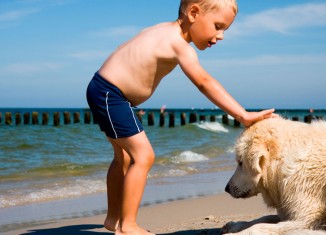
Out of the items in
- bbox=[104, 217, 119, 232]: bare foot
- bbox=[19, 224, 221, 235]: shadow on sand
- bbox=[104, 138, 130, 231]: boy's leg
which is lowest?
bbox=[19, 224, 221, 235]: shadow on sand

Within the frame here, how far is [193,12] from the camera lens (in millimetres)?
4215

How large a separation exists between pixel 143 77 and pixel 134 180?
81cm

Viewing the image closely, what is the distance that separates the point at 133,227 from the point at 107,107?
37.0 inches

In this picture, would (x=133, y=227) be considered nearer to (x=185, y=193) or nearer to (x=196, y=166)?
(x=185, y=193)

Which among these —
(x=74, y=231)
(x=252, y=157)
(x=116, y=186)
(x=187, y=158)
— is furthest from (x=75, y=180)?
(x=252, y=157)

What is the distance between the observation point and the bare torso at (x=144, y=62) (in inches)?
166

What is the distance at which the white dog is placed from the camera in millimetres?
3621

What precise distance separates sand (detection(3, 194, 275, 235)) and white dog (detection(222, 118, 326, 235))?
2.97 feet

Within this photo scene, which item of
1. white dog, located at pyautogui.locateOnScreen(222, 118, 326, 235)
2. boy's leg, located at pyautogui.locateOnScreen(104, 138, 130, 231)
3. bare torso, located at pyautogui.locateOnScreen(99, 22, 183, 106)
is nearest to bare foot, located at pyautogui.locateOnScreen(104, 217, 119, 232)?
boy's leg, located at pyautogui.locateOnScreen(104, 138, 130, 231)

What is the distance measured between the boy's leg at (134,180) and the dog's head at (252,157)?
2.20 feet

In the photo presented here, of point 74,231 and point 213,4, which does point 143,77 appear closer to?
point 213,4

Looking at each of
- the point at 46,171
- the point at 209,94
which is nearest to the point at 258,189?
the point at 209,94

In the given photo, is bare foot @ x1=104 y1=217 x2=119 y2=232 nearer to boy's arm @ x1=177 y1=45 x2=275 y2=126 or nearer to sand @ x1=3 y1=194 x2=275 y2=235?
sand @ x1=3 y1=194 x2=275 y2=235

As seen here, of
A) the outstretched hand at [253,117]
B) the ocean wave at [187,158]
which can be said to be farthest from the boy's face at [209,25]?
the ocean wave at [187,158]
